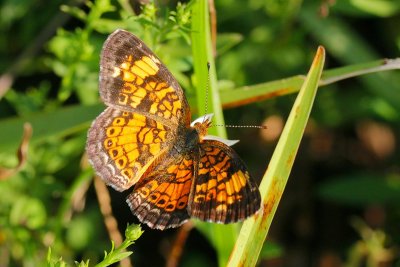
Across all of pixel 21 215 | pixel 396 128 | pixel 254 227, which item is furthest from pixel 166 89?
pixel 396 128

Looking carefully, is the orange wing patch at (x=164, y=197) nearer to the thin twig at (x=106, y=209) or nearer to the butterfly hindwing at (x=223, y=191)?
the butterfly hindwing at (x=223, y=191)

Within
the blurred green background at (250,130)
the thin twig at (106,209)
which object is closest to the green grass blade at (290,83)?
the blurred green background at (250,130)

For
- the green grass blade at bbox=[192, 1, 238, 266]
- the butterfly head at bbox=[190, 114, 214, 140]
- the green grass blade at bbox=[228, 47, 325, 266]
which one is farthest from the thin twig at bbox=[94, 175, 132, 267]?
the green grass blade at bbox=[228, 47, 325, 266]

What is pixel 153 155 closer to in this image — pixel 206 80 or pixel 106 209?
pixel 206 80

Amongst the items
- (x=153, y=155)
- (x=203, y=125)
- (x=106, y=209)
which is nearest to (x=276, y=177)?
(x=203, y=125)

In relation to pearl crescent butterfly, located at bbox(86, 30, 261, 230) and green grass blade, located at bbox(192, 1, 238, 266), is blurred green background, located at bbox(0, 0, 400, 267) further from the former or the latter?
pearl crescent butterfly, located at bbox(86, 30, 261, 230)

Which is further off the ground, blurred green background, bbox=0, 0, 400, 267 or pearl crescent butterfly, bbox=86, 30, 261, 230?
pearl crescent butterfly, bbox=86, 30, 261, 230
